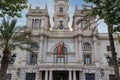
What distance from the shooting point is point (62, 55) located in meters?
46.0

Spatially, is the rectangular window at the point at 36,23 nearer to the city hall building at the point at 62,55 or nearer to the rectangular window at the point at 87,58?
the city hall building at the point at 62,55

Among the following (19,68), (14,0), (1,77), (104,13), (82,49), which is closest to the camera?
(14,0)

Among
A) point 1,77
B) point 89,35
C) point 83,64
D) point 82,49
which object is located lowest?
point 1,77

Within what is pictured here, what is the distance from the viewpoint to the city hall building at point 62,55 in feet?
139

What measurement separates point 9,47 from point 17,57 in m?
18.8

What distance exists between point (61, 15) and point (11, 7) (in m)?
37.6

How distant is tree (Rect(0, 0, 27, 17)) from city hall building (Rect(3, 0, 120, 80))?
26251 millimetres

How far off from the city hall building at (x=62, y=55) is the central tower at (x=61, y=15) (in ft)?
0.79

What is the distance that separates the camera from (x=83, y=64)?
4362 cm

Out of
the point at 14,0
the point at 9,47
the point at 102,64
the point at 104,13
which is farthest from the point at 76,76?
the point at 14,0

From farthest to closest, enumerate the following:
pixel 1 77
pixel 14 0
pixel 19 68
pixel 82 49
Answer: pixel 82 49
pixel 19 68
pixel 1 77
pixel 14 0

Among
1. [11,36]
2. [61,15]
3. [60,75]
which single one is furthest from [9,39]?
[61,15]

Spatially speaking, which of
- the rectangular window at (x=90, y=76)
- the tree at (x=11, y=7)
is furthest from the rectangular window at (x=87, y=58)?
the tree at (x=11, y=7)

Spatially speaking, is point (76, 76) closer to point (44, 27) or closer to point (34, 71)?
point (34, 71)
